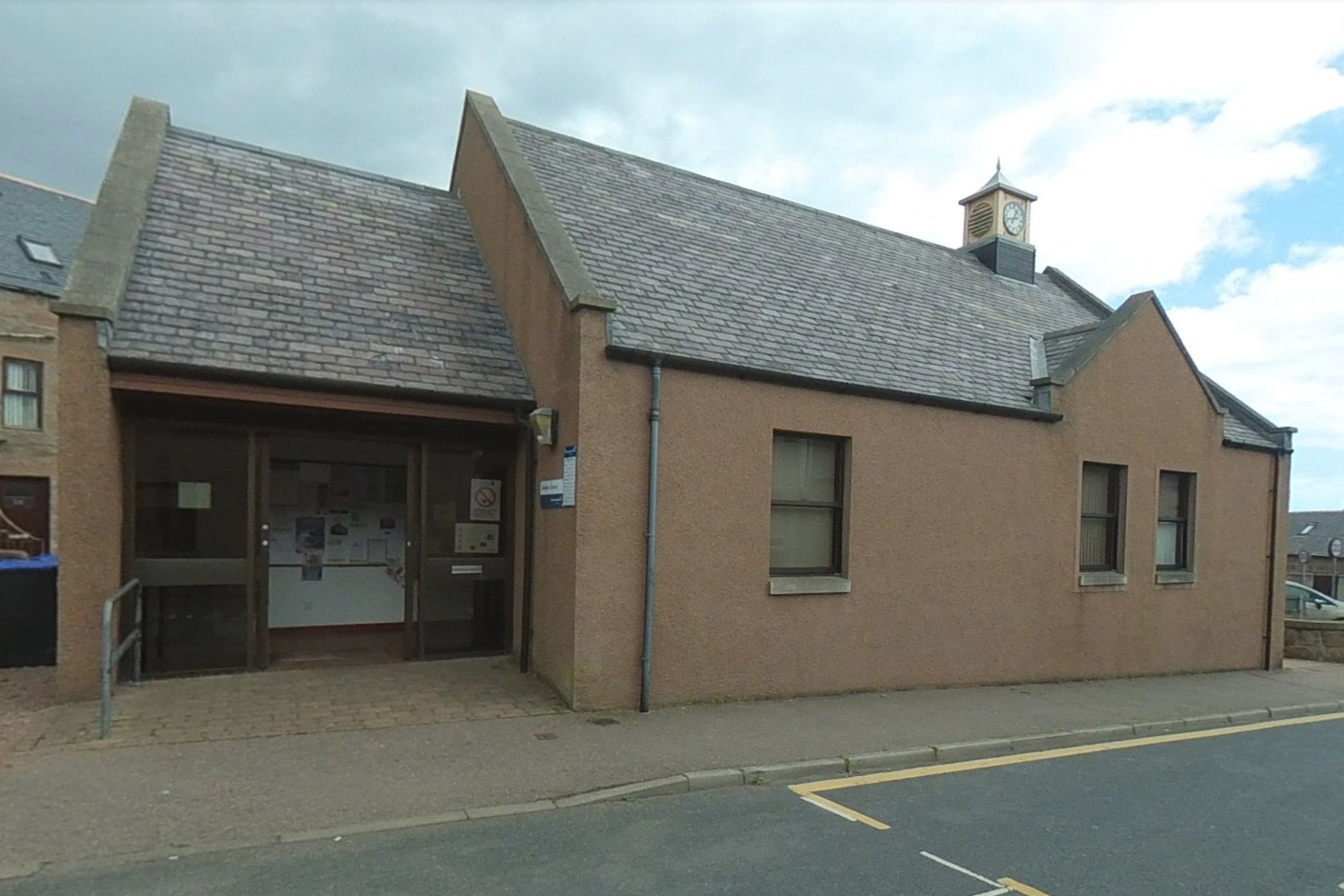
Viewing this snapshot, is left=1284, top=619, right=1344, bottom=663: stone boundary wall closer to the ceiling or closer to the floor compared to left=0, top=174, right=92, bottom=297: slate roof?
closer to the floor

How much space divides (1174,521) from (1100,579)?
7.66ft

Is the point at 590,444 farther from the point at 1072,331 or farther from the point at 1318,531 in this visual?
the point at 1318,531

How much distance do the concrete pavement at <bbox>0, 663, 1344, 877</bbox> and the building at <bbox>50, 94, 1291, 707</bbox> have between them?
0.77 metres

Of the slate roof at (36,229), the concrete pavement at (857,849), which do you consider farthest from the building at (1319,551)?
the slate roof at (36,229)

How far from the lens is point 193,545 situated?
8.12m

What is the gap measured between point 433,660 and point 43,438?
50.8 ft

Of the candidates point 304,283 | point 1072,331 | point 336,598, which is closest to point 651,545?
point 336,598

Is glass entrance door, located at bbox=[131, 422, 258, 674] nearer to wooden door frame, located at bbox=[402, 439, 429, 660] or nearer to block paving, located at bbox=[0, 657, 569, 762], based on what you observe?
block paving, located at bbox=[0, 657, 569, 762]

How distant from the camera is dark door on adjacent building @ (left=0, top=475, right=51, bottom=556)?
1834 cm

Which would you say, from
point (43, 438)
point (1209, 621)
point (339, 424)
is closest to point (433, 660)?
point (339, 424)

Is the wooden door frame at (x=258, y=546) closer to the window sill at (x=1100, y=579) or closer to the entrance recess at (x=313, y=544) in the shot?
the entrance recess at (x=313, y=544)

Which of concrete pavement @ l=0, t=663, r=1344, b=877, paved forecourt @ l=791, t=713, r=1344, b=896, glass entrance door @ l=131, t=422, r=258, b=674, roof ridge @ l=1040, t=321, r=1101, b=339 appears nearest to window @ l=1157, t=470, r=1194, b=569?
roof ridge @ l=1040, t=321, r=1101, b=339

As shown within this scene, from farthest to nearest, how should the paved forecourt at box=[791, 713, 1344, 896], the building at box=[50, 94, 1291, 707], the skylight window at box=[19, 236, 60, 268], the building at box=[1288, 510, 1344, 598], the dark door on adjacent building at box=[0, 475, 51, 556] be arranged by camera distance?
1. the building at box=[1288, 510, 1344, 598]
2. the skylight window at box=[19, 236, 60, 268]
3. the dark door on adjacent building at box=[0, 475, 51, 556]
4. the building at box=[50, 94, 1291, 707]
5. the paved forecourt at box=[791, 713, 1344, 896]

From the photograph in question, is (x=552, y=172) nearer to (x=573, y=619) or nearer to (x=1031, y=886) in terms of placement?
(x=573, y=619)
